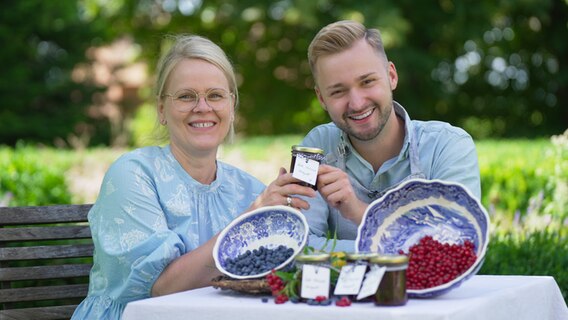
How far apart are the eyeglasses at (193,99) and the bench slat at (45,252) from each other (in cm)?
95

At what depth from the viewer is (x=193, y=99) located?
3.62m

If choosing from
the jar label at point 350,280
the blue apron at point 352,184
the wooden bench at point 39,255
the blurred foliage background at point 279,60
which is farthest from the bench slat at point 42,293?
the blurred foliage background at point 279,60

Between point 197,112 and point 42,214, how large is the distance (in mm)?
971

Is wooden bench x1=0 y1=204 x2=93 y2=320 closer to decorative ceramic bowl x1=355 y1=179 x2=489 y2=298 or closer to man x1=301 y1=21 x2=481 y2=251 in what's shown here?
man x1=301 y1=21 x2=481 y2=251

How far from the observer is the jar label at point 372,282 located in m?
2.47

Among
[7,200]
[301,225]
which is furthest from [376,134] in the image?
[7,200]

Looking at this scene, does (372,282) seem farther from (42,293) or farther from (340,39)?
(42,293)

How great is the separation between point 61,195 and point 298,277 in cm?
503

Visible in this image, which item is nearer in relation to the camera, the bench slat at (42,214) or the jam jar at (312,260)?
the jam jar at (312,260)

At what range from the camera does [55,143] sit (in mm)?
19875

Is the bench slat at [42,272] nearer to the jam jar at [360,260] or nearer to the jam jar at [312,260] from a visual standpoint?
the jam jar at [312,260]

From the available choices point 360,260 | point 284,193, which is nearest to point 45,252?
point 284,193

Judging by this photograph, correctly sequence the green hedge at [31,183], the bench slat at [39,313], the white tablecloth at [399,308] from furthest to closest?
1. the green hedge at [31,183]
2. the bench slat at [39,313]
3. the white tablecloth at [399,308]

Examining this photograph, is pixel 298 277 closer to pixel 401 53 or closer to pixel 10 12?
pixel 401 53
